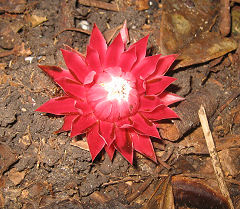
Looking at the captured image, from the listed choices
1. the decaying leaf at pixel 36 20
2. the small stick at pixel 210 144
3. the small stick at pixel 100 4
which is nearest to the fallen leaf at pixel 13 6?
the decaying leaf at pixel 36 20

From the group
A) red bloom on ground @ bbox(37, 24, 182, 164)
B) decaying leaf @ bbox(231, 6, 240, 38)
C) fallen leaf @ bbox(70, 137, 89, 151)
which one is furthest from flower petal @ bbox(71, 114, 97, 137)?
decaying leaf @ bbox(231, 6, 240, 38)

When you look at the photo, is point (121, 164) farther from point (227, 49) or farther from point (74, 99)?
point (227, 49)

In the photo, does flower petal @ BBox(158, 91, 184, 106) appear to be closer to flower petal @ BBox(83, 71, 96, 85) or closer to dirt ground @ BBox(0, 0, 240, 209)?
dirt ground @ BBox(0, 0, 240, 209)

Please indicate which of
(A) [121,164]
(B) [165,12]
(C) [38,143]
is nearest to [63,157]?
(C) [38,143]

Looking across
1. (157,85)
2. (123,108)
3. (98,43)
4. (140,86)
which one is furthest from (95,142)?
(98,43)

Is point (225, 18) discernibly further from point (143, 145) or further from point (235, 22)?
point (143, 145)
